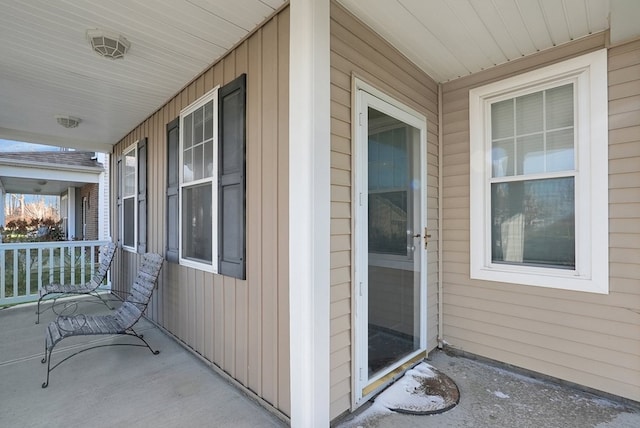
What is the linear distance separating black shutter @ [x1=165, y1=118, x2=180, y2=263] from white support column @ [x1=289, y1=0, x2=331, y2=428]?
2019 mm

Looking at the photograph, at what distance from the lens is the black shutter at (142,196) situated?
4113 mm

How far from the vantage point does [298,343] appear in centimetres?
180

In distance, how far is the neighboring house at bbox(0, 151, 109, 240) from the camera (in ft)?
24.1

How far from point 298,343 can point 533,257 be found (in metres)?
2.20

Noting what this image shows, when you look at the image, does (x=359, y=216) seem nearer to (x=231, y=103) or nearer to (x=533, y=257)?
(x=231, y=103)

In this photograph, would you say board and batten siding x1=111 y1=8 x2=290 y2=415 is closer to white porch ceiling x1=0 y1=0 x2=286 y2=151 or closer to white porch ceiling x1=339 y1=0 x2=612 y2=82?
white porch ceiling x1=0 y1=0 x2=286 y2=151

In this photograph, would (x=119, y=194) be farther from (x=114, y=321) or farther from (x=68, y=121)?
(x=114, y=321)

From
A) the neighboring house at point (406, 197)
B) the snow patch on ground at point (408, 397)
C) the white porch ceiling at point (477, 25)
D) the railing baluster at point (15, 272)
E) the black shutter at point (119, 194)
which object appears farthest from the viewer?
the black shutter at point (119, 194)

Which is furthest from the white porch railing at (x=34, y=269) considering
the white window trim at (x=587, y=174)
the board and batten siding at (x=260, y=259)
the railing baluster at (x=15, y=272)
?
the white window trim at (x=587, y=174)

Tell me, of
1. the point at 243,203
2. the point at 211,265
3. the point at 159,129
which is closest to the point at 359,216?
the point at 243,203

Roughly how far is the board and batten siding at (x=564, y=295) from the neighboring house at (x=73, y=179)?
677cm

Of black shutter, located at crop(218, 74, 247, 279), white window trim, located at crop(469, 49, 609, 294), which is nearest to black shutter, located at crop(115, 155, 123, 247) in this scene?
black shutter, located at crop(218, 74, 247, 279)

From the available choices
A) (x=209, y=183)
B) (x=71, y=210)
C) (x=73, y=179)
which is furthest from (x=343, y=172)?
(x=71, y=210)

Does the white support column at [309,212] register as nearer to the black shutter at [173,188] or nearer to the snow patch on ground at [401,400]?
the snow patch on ground at [401,400]
